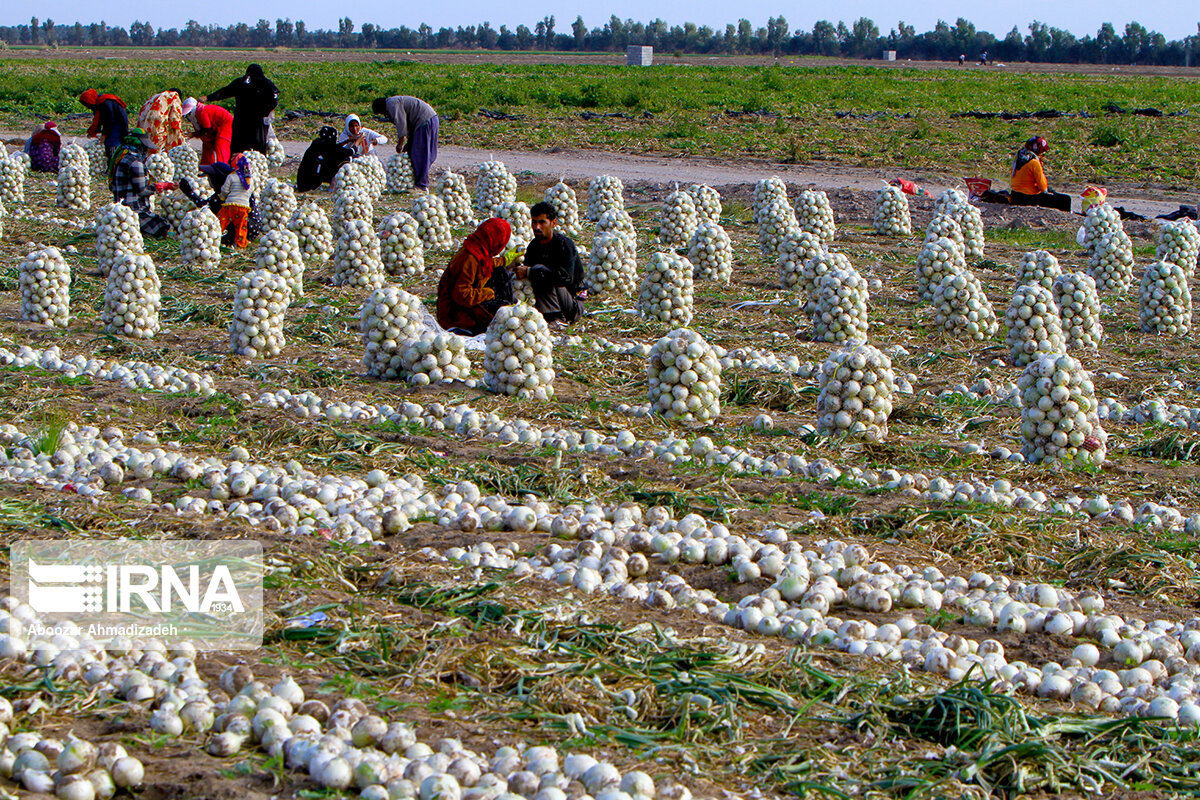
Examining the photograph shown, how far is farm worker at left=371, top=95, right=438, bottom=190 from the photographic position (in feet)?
54.9

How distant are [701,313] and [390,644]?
22.5ft

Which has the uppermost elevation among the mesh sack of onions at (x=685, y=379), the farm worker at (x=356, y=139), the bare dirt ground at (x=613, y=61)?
the bare dirt ground at (x=613, y=61)

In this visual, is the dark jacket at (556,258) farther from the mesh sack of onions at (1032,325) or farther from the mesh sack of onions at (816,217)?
the mesh sack of onions at (816,217)

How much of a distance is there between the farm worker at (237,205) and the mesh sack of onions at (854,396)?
7.77 meters

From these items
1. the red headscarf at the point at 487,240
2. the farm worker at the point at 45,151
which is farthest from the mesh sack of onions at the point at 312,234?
the farm worker at the point at 45,151

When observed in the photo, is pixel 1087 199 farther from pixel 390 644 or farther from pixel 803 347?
pixel 390 644

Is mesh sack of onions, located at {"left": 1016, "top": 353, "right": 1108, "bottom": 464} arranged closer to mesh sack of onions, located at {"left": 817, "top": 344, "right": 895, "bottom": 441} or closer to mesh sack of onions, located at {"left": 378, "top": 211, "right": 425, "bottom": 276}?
mesh sack of onions, located at {"left": 817, "top": 344, "right": 895, "bottom": 441}

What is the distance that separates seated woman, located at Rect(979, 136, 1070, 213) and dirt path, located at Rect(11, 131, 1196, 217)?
1.56m

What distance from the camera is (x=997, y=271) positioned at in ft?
40.6

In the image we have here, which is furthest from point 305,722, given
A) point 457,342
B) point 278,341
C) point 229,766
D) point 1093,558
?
point 278,341

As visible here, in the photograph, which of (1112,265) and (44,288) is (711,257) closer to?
(1112,265)

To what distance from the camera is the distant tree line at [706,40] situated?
97438mm

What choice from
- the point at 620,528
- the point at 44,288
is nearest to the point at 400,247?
the point at 44,288

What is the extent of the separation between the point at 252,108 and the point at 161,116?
2630 mm
